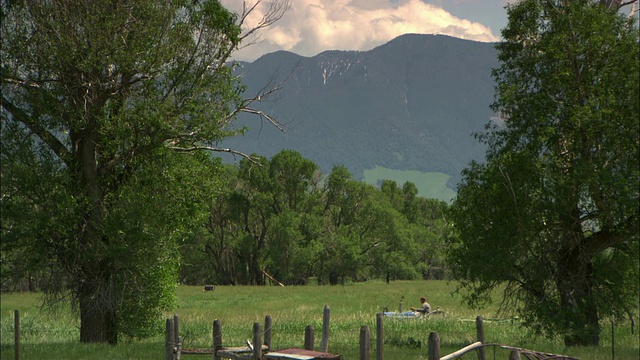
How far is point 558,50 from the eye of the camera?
27.5 metres

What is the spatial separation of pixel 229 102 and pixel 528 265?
40.1 ft

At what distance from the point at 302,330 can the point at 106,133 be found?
13816 mm

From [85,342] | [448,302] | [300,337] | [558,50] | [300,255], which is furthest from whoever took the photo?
[300,255]

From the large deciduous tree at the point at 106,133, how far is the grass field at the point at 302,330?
9.61ft

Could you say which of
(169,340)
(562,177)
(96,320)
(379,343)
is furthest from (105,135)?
(562,177)

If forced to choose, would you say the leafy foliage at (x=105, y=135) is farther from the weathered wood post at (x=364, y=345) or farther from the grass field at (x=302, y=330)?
the weathered wood post at (x=364, y=345)

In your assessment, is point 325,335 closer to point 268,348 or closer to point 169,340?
point 268,348

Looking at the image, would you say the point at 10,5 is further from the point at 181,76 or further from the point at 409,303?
the point at 409,303

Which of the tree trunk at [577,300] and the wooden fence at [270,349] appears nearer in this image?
the wooden fence at [270,349]

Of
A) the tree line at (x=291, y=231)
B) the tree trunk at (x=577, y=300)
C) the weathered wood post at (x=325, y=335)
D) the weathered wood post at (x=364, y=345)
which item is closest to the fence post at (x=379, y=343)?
the weathered wood post at (x=325, y=335)

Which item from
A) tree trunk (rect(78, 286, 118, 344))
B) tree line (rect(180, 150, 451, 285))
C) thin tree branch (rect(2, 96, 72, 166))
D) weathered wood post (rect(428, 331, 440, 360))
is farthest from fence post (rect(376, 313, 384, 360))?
tree line (rect(180, 150, 451, 285))

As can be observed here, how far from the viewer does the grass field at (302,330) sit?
2658 cm

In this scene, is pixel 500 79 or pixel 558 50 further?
pixel 500 79

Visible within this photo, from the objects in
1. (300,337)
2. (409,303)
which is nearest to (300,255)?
(409,303)
